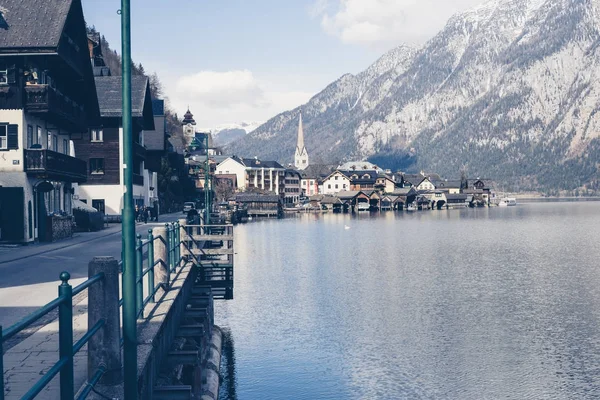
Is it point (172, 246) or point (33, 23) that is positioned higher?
point (33, 23)

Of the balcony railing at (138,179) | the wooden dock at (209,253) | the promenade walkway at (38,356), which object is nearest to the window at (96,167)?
the balcony railing at (138,179)

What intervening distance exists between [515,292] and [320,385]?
77.2ft

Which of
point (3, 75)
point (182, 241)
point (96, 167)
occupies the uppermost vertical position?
point (3, 75)

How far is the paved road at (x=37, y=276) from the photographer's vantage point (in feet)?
58.2

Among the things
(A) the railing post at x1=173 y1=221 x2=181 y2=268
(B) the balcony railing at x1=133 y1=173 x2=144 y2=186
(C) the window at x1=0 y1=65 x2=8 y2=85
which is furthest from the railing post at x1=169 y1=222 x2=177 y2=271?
(B) the balcony railing at x1=133 y1=173 x2=144 y2=186

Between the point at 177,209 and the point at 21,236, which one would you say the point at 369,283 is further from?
the point at 177,209

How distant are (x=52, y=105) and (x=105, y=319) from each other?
33391 millimetres

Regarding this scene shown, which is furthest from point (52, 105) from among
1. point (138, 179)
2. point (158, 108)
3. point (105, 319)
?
point (158, 108)

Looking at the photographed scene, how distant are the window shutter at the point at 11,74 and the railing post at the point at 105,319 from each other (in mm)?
33376

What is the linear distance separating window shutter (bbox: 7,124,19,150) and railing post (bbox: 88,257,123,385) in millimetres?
32231

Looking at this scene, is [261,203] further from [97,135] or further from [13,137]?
[13,137]

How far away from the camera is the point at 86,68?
155 ft

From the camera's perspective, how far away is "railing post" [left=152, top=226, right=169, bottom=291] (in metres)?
18.7

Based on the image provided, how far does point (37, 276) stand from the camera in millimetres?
24297
